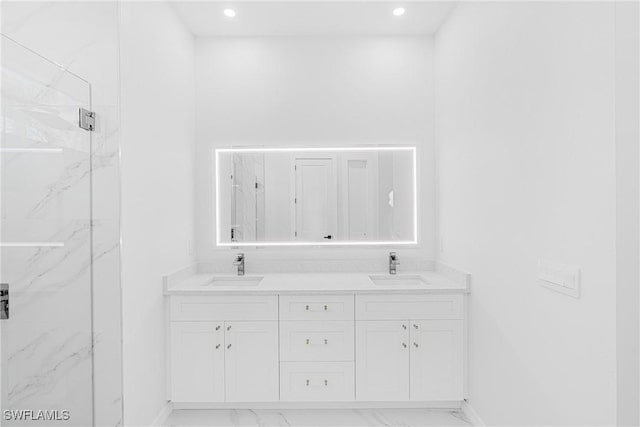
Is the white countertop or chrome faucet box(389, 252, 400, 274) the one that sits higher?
chrome faucet box(389, 252, 400, 274)

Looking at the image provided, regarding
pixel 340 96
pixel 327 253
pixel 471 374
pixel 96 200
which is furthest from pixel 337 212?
pixel 96 200

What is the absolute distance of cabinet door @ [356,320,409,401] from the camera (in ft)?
6.98

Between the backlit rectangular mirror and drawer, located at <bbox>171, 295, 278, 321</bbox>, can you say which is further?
the backlit rectangular mirror

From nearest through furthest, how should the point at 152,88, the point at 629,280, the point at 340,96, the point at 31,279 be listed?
the point at 629,280 → the point at 31,279 → the point at 152,88 → the point at 340,96

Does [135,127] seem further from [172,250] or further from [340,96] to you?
[340,96]

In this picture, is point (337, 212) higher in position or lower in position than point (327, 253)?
higher

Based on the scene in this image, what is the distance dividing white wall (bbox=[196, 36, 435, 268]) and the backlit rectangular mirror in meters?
0.11

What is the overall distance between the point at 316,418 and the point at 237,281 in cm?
111

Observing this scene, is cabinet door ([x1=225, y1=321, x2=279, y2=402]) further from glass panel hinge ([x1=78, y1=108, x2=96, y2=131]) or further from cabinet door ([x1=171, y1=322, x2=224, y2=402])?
glass panel hinge ([x1=78, y1=108, x2=96, y2=131])

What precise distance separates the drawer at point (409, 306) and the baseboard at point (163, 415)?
A: 140cm

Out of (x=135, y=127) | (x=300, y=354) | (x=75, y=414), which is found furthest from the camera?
(x=300, y=354)

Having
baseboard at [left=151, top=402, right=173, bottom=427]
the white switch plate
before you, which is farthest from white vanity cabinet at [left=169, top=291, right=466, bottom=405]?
the white switch plate

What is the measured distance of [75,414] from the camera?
1.67m

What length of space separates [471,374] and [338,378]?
0.87m
